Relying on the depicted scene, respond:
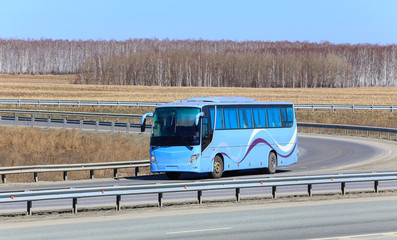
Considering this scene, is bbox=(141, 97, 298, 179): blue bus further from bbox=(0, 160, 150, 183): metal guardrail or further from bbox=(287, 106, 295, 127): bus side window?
bbox=(0, 160, 150, 183): metal guardrail

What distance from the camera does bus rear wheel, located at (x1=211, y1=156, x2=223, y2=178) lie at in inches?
984

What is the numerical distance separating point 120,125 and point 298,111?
79.0 ft

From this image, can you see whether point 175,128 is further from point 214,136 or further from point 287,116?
point 287,116

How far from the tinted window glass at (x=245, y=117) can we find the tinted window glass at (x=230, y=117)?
0.36 meters

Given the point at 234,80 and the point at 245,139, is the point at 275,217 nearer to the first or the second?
the point at 245,139

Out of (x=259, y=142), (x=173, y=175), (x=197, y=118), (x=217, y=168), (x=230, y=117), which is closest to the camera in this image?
(x=197, y=118)

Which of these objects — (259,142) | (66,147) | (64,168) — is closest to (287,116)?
(259,142)

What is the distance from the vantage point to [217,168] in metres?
25.2

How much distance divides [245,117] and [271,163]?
2.49 metres

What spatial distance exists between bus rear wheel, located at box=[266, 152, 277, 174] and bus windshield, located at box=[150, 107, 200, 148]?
4.39 meters

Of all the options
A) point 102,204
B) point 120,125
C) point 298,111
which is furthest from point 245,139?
point 298,111

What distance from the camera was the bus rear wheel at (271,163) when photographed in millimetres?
27672

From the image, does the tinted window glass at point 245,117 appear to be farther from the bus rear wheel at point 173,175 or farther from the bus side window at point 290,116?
the bus rear wheel at point 173,175

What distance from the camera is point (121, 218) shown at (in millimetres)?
16234
